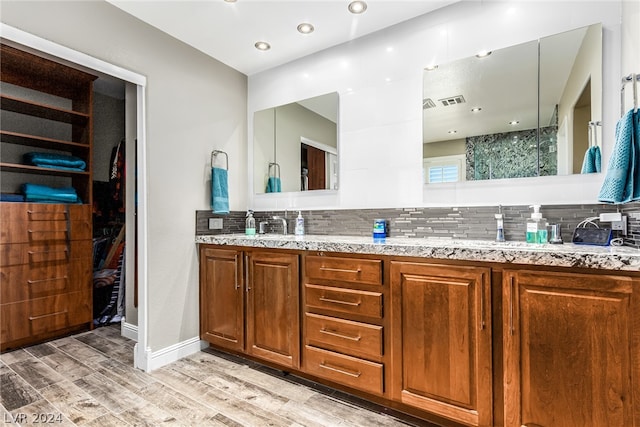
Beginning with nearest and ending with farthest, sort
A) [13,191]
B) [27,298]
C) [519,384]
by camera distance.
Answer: [519,384] < [27,298] < [13,191]

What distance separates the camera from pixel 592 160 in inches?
68.3

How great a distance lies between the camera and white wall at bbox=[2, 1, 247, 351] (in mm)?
2123

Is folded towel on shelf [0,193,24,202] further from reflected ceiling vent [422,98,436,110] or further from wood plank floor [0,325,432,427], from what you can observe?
reflected ceiling vent [422,98,436,110]

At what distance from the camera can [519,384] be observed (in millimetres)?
1400

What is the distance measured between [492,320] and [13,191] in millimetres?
3971

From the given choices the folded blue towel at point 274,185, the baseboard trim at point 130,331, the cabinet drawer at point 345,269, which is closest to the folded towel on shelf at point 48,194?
the baseboard trim at point 130,331

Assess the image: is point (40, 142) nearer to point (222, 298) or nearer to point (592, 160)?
point (222, 298)

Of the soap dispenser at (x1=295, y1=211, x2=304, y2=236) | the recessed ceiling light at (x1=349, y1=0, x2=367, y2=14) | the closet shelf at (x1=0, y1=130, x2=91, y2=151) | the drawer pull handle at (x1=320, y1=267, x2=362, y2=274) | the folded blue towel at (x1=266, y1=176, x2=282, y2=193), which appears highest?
the recessed ceiling light at (x1=349, y1=0, x2=367, y2=14)

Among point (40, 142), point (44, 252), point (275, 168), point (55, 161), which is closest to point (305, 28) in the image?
point (275, 168)

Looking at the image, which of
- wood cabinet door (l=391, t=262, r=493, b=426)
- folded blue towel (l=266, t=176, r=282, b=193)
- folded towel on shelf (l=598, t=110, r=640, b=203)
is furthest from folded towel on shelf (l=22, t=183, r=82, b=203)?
folded towel on shelf (l=598, t=110, r=640, b=203)

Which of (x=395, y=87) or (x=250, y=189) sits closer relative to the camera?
(x=395, y=87)

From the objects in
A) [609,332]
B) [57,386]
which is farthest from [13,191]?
[609,332]

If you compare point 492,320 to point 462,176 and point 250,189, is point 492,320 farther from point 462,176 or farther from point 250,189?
point 250,189

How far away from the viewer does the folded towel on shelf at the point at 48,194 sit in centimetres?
283
